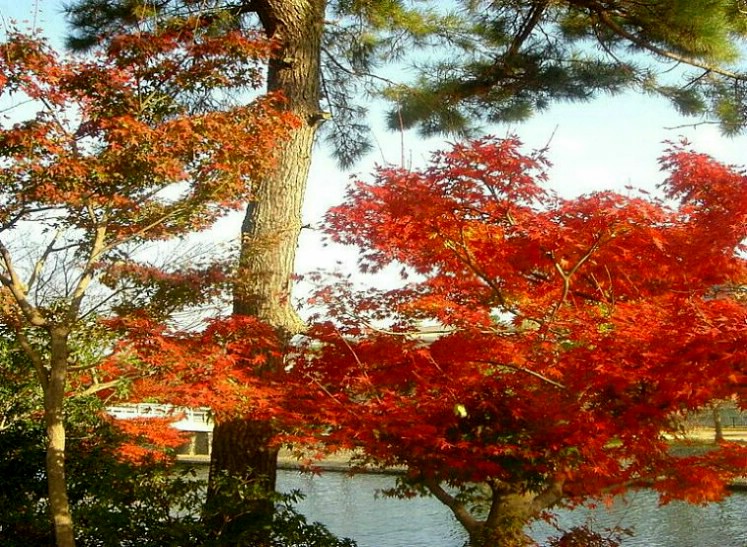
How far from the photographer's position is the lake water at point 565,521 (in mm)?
9453

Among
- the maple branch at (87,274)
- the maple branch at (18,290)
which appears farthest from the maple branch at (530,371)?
the maple branch at (18,290)

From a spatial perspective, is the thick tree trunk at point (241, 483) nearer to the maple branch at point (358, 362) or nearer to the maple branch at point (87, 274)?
the maple branch at point (358, 362)

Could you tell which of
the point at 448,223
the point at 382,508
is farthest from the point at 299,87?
the point at 382,508

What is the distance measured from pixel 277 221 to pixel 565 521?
23.6 ft

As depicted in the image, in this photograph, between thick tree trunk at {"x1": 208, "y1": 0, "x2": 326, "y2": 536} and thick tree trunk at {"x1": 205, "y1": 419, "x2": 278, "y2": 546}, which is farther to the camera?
thick tree trunk at {"x1": 208, "y1": 0, "x2": 326, "y2": 536}

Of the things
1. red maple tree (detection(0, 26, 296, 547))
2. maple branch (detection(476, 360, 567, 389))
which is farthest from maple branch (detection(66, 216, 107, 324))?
maple branch (detection(476, 360, 567, 389))

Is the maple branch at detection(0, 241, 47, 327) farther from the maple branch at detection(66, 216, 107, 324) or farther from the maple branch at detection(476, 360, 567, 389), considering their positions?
the maple branch at detection(476, 360, 567, 389)

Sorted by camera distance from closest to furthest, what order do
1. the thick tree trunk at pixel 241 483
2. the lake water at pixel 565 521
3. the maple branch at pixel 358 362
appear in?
the maple branch at pixel 358 362, the thick tree trunk at pixel 241 483, the lake water at pixel 565 521

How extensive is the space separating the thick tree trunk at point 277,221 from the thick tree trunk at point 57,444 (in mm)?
1106

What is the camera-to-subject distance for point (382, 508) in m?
12.5

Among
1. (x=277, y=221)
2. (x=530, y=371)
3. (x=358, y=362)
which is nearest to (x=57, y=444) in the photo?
(x=358, y=362)

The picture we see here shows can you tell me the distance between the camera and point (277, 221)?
608cm

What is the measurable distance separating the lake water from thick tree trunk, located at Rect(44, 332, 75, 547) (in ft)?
18.3

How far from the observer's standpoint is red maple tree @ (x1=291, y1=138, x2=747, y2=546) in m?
4.16
